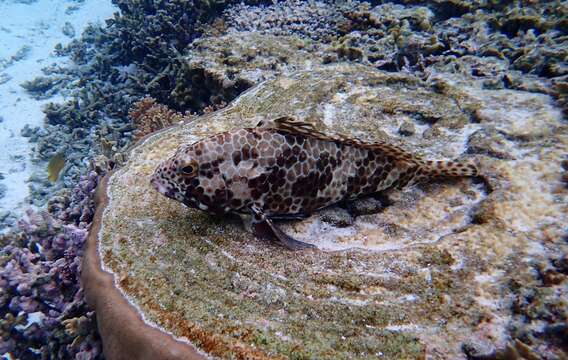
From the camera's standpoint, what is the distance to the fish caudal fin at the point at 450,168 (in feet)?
14.8

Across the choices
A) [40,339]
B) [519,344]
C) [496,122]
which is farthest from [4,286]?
[496,122]

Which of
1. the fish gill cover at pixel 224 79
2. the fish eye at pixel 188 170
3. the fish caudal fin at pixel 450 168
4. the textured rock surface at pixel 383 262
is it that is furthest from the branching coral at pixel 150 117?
the fish caudal fin at pixel 450 168

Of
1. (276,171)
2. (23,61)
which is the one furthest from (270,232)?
(23,61)

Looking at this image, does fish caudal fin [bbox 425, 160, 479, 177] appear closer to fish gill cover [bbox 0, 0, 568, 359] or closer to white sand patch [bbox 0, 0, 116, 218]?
fish gill cover [bbox 0, 0, 568, 359]

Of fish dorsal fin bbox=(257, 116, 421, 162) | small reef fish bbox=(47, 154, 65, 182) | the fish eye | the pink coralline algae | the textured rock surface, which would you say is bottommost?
small reef fish bbox=(47, 154, 65, 182)

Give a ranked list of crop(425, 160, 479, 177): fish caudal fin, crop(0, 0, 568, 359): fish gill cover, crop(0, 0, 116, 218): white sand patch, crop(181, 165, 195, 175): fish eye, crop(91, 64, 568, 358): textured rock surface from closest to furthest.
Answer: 1. crop(91, 64, 568, 358): textured rock surface
2. crop(181, 165, 195, 175): fish eye
3. crop(0, 0, 568, 359): fish gill cover
4. crop(425, 160, 479, 177): fish caudal fin
5. crop(0, 0, 116, 218): white sand patch

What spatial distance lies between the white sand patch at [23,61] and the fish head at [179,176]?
6.83 m

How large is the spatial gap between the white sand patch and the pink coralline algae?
15.3 feet

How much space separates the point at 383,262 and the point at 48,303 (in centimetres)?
406

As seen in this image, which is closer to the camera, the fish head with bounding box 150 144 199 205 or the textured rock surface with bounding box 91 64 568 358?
the textured rock surface with bounding box 91 64 568 358

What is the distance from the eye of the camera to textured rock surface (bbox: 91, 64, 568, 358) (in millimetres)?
2959

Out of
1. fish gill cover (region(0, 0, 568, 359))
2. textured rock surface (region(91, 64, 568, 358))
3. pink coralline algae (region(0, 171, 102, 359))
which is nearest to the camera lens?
textured rock surface (region(91, 64, 568, 358))

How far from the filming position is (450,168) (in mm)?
4543

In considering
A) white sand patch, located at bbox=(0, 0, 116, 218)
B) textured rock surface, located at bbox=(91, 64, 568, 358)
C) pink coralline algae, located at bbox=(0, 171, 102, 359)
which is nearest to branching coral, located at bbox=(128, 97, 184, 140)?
textured rock surface, located at bbox=(91, 64, 568, 358)
